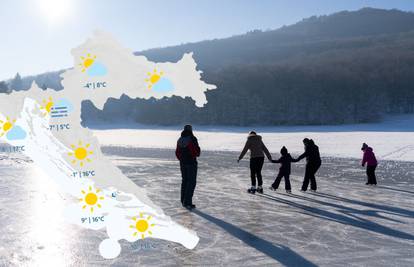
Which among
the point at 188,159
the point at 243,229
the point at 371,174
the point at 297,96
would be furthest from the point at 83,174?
the point at 297,96

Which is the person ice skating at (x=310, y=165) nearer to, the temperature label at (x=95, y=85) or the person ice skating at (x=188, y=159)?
the person ice skating at (x=188, y=159)

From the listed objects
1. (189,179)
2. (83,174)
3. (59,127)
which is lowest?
(189,179)

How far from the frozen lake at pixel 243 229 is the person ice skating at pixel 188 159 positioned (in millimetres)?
309

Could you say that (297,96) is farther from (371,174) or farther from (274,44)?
(274,44)

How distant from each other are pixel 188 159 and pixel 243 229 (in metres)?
2.17

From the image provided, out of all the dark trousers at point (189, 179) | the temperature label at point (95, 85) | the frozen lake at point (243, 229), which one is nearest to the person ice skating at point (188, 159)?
the dark trousers at point (189, 179)

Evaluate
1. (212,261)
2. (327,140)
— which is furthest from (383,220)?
(327,140)

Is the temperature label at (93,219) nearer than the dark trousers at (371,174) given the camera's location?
Yes

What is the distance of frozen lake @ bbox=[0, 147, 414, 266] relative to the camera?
17.8ft
